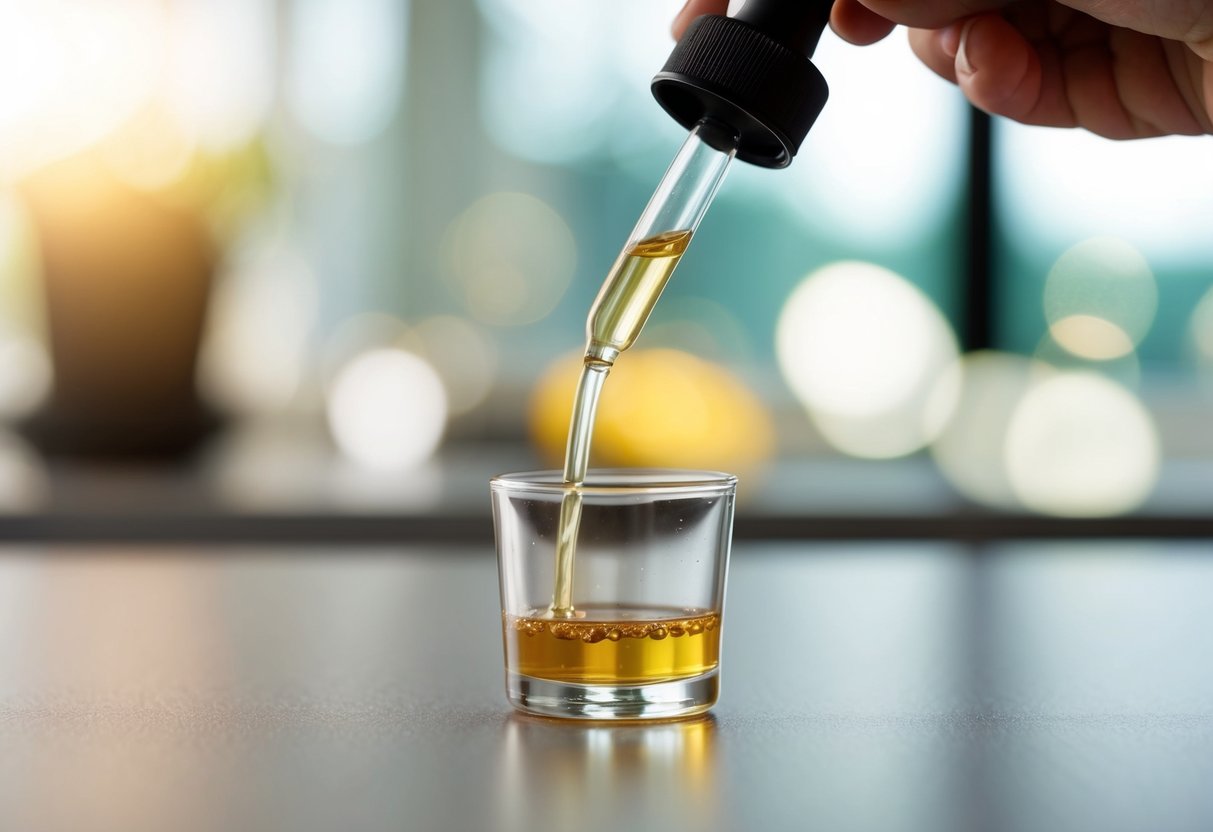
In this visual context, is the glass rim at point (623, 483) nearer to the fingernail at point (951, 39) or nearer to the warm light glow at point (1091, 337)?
the fingernail at point (951, 39)

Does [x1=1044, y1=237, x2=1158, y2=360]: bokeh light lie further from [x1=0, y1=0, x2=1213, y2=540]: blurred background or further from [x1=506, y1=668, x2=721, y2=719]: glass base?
[x1=506, y1=668, x2=721, y2=719]: glass base

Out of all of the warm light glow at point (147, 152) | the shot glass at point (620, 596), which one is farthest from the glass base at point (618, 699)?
the warm light glow at point (147, 152)

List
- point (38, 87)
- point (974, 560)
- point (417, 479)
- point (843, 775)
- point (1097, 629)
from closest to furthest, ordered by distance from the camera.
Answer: point (843, 775) < point (1097, 629) < point (974, 560) < point (417, 479) < point (38, 87)

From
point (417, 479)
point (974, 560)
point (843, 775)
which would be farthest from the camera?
point (417, 479)

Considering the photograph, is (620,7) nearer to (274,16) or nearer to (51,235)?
(274,16)

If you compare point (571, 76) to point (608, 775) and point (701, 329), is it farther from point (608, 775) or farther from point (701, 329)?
point (608, 775)

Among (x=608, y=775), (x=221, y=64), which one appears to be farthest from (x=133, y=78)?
(x=608, y=775)

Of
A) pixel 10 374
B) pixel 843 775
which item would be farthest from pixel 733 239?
pixel 843 775
